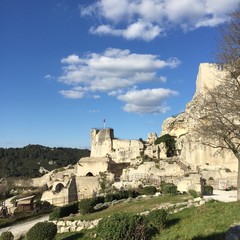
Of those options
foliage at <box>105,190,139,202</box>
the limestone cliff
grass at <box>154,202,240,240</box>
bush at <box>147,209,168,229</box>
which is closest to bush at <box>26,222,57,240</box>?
bush at <box>147,209,168,229</box>

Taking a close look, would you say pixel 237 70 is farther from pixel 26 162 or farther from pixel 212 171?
pixel 26 162

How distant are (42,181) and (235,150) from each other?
42.7 metres

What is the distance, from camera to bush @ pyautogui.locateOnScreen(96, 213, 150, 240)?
31.6 feet

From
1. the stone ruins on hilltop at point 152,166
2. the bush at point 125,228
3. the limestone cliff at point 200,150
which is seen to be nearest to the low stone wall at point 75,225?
the stone ruins on hilltop at point 152,166

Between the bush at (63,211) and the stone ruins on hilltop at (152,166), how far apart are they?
8317 mm

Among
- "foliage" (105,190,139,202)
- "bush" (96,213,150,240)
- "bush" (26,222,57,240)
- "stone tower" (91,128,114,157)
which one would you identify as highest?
"stone tower" (91,128,114,157)

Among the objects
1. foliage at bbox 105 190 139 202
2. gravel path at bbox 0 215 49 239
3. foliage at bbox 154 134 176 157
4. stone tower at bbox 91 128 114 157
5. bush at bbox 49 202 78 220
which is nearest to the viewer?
gravel path at bbox 0 215 49 239

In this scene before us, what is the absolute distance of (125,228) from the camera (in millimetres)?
9734

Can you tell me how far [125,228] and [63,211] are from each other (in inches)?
607

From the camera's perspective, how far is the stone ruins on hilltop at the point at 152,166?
1511 inches

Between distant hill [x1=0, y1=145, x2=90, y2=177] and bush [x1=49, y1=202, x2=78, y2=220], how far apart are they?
2662 inches

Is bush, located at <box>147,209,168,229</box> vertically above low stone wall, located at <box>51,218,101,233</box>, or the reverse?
bush, located at <box>147,209,168,229</box>

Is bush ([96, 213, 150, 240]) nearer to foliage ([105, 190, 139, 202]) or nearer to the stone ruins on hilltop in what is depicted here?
the stone ruins on hilltop

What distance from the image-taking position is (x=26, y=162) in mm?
109125
